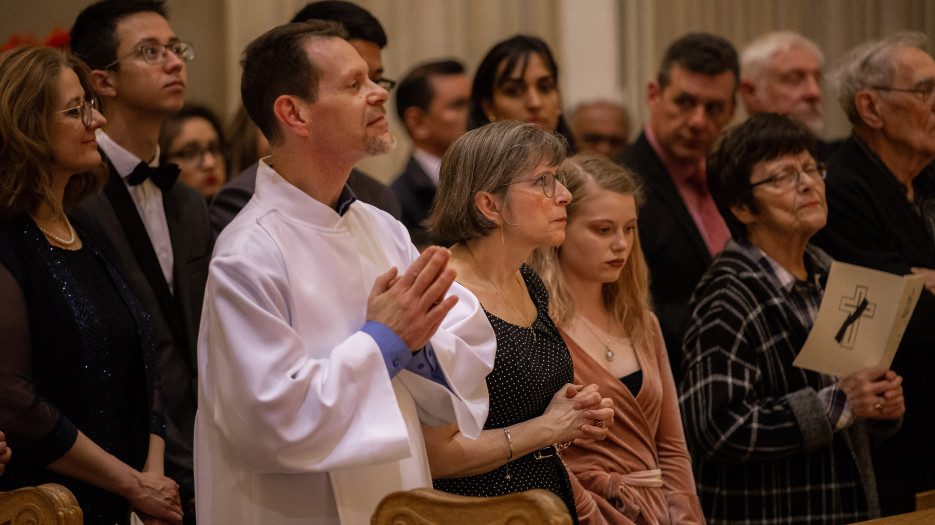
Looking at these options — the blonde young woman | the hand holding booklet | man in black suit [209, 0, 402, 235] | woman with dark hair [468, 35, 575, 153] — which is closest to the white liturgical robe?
the blonde young woman

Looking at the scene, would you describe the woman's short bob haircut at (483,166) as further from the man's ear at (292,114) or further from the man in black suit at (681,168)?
the man in black suit at (681,168)

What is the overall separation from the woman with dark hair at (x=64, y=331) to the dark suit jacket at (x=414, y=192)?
169 centimetres

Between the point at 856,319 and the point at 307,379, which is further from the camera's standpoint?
the point at 856,319

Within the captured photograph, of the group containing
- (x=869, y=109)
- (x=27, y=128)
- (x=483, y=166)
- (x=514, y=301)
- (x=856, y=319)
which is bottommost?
(x=856, y=319)

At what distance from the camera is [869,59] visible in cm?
376

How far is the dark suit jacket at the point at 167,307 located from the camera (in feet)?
9.25

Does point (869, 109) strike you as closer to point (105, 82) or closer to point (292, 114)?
point (292, 114)

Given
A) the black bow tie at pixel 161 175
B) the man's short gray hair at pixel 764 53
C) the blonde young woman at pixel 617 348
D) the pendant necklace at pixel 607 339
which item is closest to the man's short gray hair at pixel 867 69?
the man's short gray hair at pixel 764 53

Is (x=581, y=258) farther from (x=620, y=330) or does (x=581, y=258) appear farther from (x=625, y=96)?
(x=625, y=96)

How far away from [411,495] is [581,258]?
107 cm

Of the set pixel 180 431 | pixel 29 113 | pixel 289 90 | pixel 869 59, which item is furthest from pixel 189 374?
pixel 869 59

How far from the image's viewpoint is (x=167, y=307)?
9.46 ft

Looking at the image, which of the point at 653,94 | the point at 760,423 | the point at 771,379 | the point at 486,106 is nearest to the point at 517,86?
the point at 486,106

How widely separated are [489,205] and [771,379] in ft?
3.65
